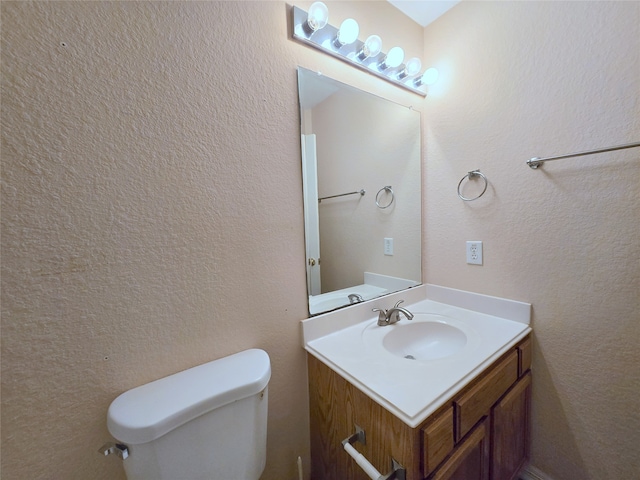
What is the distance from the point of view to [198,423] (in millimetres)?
667

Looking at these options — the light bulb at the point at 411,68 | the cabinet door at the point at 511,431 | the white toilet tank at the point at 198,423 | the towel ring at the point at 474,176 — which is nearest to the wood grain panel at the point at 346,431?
the white toilet tank at the point at 198,423

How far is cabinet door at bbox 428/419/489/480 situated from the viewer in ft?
2.41

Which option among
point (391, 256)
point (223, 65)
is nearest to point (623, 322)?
point (391, 256)

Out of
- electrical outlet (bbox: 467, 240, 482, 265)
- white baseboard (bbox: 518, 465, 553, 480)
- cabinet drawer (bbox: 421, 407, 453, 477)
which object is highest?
electrical outlet (bbox: 467, 240, 482, 265)

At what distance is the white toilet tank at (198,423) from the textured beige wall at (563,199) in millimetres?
1193

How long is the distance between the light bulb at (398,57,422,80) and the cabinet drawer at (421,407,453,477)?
146cm

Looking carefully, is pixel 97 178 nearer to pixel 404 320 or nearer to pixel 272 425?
pixel 272 425

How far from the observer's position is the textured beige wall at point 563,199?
0.90m

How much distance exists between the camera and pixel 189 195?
0.79m

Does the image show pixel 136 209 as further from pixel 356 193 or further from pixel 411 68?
pixel 411 68

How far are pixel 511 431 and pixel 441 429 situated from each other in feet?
1.99

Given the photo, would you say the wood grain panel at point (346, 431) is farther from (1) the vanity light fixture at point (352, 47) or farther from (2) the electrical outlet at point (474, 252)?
(1) the vanity light fixture at point (352, 47)

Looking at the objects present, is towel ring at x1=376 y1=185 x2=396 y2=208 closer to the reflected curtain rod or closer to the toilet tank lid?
the reflected curtain rod

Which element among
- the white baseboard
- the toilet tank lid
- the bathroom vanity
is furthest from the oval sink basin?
the white baseboard
